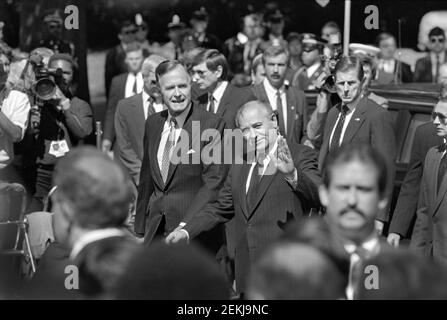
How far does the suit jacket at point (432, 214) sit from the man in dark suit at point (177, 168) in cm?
143

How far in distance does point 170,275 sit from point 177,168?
476 centimetres

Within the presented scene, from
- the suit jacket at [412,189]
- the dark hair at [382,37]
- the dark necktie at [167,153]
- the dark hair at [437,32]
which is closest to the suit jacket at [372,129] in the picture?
the suit jacket at [412,189]

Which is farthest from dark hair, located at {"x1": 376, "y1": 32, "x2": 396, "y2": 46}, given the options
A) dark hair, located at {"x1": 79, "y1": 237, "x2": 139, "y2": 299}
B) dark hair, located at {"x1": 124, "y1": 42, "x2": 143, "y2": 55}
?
dark hair, located at {"x1": 79, "y1": 237, "x2": 139, "y2": 299}

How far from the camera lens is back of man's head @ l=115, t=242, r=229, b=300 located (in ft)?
13.5

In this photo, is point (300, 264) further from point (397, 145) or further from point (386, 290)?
point (397, 145)

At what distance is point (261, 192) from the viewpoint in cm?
841

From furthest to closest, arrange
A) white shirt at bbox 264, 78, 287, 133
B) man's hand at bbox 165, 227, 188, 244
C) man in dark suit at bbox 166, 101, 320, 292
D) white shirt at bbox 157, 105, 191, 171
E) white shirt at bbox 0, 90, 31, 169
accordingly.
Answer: white shirt at bbox 264, 78, 287, 133, white shirt at bbox 0, 90, 31, 169, white shirt at bbox 157, 105, 191, 171, man in dark suit at bbox 166, 101, 320, 292, man's hand at bbox 165, 227, 188, 244

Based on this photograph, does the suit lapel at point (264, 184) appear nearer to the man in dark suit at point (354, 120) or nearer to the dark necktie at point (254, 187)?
the dark necktie at point (254, 187)

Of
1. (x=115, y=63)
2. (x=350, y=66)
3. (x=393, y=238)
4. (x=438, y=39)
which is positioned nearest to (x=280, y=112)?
(x=350, y=66)

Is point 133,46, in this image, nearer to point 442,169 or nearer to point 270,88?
point 270,88

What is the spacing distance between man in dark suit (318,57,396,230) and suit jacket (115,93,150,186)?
1957 mm

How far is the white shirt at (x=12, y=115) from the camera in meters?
9.95

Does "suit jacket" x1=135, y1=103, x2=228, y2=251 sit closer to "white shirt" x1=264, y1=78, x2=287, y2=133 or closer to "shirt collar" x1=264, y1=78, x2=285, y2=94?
"white shirt" x1=264, y1=78, x2=287, y2=133

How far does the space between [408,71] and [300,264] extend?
37.7ft
